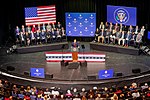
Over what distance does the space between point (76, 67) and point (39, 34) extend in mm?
5646

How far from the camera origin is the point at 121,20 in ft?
102

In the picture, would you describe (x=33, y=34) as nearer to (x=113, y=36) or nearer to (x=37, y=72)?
(x=113, y=36)

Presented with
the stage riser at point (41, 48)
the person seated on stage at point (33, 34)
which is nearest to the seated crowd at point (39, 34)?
the person seated on stage at point (33, 34)

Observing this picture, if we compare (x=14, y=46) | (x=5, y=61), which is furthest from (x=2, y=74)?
(x=14, y=46)

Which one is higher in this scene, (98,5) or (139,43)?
(98,5)

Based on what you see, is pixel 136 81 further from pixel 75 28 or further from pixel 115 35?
pixel 75 28

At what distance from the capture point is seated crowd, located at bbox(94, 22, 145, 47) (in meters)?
28.9

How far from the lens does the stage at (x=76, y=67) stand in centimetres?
2394

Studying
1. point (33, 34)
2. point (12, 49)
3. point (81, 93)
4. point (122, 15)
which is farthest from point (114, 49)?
point (81, 93)

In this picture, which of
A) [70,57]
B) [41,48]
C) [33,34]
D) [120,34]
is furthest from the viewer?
[41,48]

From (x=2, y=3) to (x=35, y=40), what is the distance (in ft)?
13.5

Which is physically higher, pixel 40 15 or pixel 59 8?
pixel 59 8

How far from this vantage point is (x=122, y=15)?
30.8 m

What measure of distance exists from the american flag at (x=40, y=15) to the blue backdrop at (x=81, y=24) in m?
1.41
